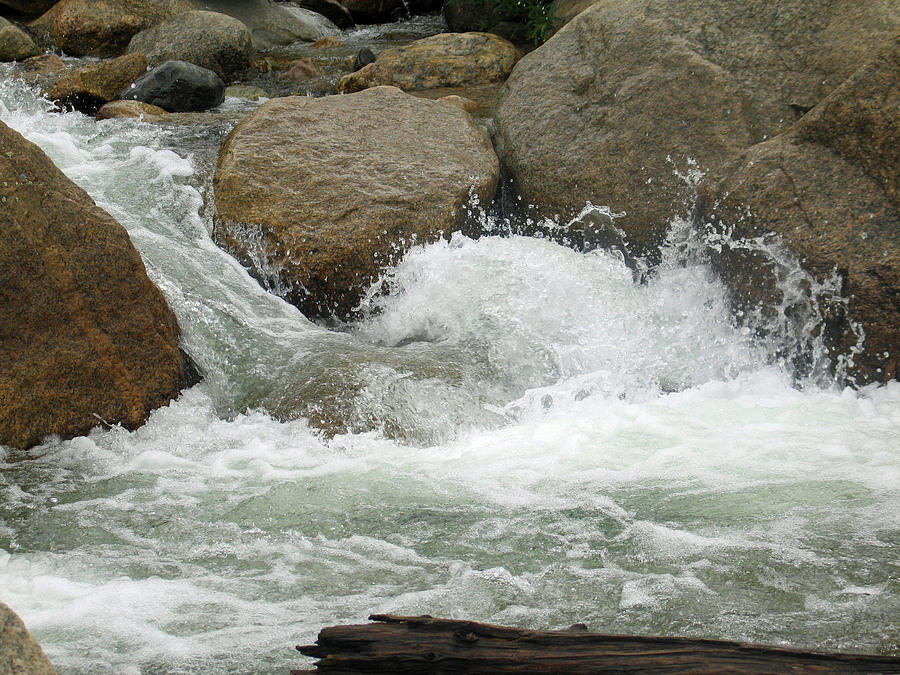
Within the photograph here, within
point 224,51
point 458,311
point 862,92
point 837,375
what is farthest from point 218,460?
point 224,51

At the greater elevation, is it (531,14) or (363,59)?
(531,14)

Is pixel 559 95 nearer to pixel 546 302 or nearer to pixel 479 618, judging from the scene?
pixel 546 302

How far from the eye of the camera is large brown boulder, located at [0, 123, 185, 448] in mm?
4070

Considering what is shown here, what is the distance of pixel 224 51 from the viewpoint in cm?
1122

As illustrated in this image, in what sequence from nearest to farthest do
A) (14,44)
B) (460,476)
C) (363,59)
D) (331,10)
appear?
(460,476), (14,44), (363,59), (331,10)

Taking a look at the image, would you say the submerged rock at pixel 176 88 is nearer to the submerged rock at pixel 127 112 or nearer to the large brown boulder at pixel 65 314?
the submerged rock at pixel 127 112

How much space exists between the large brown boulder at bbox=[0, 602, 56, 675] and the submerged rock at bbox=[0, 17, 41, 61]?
415 inches

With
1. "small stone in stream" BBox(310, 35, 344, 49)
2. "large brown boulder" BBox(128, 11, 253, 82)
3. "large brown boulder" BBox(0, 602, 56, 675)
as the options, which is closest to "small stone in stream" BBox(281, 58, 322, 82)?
"large brown boulder" BBox(128, 11, 253, 82)

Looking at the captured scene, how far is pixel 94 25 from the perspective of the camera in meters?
11.6

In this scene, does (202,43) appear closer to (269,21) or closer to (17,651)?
(269,21)

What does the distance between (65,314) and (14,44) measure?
8149 mm

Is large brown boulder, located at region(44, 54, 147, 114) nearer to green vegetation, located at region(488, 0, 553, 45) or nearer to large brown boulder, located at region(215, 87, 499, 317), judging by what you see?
large brown boulder, located at region(215, 87, 499, 317)

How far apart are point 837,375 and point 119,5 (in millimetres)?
10597

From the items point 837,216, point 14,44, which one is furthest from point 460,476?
point 14,44
